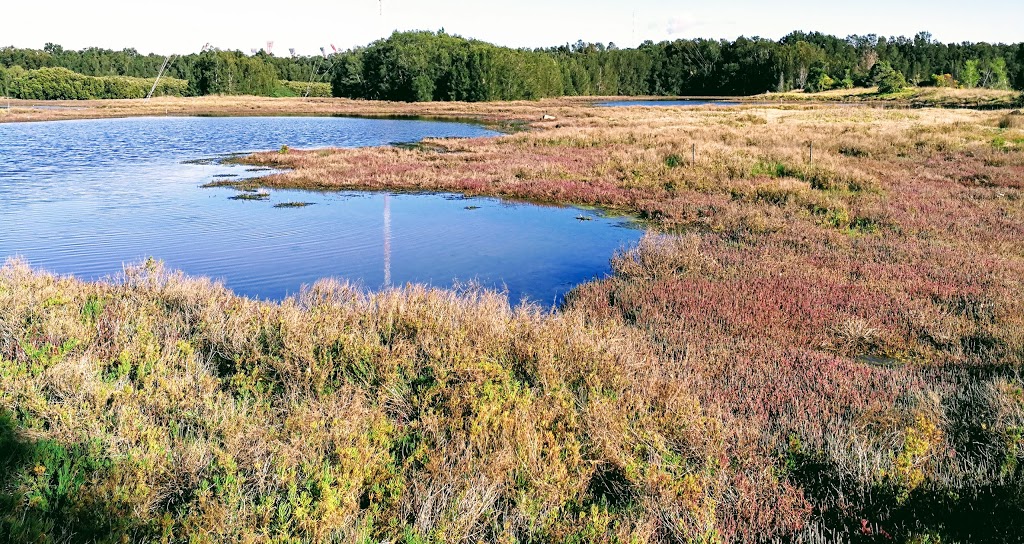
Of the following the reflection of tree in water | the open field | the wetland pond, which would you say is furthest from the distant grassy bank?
the open field

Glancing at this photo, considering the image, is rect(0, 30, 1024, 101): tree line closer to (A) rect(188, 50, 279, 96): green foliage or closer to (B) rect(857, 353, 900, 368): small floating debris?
(A) rect(188, 50, 279, 96): green foliage

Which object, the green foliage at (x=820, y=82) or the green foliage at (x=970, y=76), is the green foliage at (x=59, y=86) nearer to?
the green foliage at (x=820, y=82)

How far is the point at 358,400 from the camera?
17.8 ft

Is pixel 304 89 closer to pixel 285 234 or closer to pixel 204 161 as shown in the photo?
pixel 204 161

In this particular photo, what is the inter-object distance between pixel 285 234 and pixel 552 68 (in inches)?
5007

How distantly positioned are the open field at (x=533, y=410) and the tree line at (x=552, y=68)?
345 ft

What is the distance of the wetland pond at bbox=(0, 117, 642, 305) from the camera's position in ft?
40.2

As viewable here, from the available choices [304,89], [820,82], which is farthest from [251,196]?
[304,89]

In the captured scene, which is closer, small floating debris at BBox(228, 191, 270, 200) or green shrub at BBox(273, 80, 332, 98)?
small floating debris at BBox(228, 191, 270, 200)

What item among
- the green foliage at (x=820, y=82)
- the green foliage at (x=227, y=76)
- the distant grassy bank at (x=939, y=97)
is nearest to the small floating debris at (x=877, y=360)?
the distant grassy bank at (x=939, y=97)

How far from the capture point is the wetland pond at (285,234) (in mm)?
12250

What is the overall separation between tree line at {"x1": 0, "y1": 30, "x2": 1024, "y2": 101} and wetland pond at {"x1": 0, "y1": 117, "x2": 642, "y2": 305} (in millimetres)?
93038

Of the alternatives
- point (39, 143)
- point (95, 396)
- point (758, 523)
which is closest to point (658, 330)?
point (758, 523)

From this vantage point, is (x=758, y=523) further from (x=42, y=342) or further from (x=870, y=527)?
(x=42, y=342)
